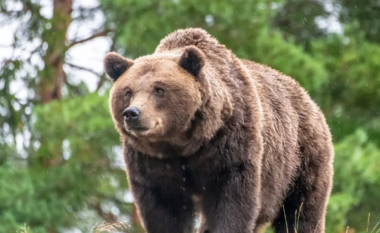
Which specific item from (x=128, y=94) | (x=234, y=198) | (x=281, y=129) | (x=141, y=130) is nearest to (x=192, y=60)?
(x=128, y=94)

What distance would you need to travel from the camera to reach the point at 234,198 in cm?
517

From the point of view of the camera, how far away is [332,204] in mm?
11953

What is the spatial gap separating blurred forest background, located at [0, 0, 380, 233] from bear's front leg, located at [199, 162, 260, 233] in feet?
22.9

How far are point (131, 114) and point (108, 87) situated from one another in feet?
33.0

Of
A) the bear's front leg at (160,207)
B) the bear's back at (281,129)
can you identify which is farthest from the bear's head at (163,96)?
the bear's back at (281,129)

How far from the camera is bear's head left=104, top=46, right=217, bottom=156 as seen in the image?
4.98m

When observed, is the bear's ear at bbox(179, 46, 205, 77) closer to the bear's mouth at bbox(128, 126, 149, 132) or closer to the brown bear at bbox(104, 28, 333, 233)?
the brown bear at bbox(104, 28, 333, 233)

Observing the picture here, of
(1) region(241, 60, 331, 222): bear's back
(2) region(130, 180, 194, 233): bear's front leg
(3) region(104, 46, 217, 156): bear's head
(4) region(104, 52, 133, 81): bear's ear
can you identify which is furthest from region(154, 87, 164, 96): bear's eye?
(1) region(241, 60, 331, 222): bear's back

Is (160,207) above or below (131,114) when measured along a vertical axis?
below

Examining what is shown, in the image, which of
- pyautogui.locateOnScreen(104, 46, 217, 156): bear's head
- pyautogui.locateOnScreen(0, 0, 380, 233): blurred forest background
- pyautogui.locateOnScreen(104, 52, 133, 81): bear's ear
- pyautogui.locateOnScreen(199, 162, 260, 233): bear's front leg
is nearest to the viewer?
pyautogui.locateOnScreen(104, 46, 217, 156): bear's head

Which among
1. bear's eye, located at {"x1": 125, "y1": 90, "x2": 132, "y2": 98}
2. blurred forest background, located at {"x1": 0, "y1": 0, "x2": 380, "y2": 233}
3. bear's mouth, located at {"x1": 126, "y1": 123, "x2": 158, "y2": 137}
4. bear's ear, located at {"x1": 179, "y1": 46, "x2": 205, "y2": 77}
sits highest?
bear's ear, located at {"x1": 179, "y1": 46, "x2": 205, "y2": 77}

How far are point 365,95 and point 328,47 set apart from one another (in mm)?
1217

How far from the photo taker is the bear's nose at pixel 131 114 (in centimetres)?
475

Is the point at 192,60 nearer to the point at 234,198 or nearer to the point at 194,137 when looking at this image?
the point at 194,137
